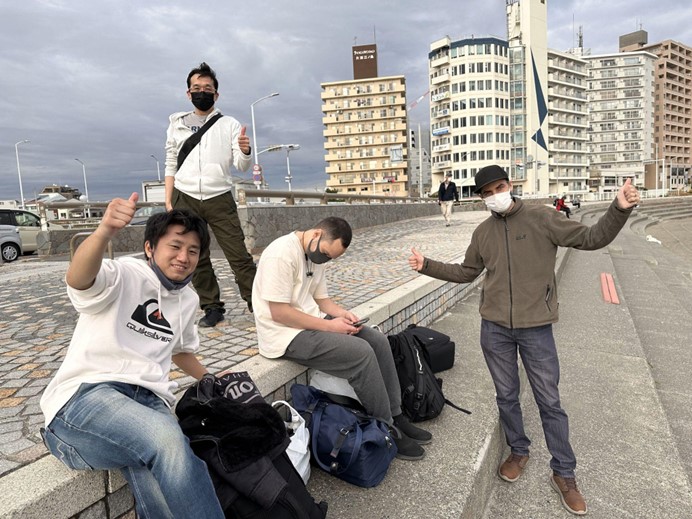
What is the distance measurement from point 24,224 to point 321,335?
628 inches

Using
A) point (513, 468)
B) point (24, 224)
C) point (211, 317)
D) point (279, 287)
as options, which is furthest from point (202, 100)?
point (24, 224)

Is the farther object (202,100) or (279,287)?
(202,100)

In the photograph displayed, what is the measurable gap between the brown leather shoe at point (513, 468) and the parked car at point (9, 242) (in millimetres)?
15070

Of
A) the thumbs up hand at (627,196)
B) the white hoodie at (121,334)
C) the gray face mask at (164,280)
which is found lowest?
the white hoodie at (121,334)

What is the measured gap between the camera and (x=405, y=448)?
261 cm

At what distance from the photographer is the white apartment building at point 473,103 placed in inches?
2564

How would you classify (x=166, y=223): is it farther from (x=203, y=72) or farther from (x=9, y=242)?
(x=9, y=242)

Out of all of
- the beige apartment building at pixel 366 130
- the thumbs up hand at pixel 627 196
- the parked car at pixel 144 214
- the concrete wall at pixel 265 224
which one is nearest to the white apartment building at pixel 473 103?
the beige apartment building at pixel 366 130

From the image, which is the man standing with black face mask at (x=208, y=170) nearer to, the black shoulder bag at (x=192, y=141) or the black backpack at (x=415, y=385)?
the black shoulder bag at (x=192, y=141)

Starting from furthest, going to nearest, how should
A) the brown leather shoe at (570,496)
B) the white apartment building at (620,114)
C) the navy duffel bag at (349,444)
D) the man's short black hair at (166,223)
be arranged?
1. the white apartment building at (620,114)
2. the brown leather shoe at (570,496)
3. the navy duffel bag at (349,444)
4. the man's short black hair at (166,223)

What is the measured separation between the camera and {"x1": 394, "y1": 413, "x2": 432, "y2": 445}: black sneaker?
9.02 ft

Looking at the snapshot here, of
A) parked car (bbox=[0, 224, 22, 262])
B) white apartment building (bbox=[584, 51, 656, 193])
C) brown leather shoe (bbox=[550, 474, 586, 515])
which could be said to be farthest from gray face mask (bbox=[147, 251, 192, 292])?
white apartment building (bbox=[584, 51, 656, 193])

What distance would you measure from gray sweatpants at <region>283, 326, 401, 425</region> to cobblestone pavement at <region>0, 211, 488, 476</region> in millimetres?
614

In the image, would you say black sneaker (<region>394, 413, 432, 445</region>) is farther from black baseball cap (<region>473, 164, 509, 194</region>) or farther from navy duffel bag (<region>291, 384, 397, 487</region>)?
black baseball cap (<region>473, 164, 509, 194</region>)
